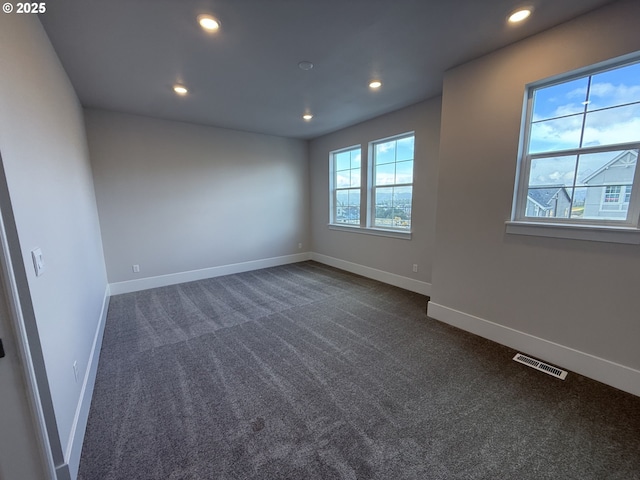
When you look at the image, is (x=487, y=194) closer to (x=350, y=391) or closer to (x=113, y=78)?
(x=350, y=391)

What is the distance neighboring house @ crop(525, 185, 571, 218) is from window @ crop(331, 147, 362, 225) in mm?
2696

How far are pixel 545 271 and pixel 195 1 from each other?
10.7 ft

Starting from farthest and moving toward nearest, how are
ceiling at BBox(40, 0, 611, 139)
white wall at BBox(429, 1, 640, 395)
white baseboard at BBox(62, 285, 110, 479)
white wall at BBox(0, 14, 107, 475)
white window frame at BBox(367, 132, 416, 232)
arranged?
white window frame at BBox(367, 132, 416, 232) → white wall at BBox(429, 1, 640, 395) → ceiling at BBox(40, 0, 611, 139) → white baseboard at BBox(62, 285, 110, 479) → white wall at BBox(0, 14, 107, 475)

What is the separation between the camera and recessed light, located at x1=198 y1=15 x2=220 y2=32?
5.99 ft

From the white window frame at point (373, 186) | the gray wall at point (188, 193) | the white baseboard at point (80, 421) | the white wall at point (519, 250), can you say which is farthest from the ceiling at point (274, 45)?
the white baseboard at point (80, 421)

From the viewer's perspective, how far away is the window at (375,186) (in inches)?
157

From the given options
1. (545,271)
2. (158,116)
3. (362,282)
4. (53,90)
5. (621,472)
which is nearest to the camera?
(621,472)

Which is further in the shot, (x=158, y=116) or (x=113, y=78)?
(x=158, y=116)

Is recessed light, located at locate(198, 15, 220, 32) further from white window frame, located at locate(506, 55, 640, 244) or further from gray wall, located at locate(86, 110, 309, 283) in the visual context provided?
gray wall, located at locate(86, 110, 309, 283)

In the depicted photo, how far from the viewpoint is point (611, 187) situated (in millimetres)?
1929

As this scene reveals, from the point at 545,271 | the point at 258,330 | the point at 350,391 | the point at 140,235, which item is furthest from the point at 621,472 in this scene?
the point at 140,235

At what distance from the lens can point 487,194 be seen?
2.50 metres

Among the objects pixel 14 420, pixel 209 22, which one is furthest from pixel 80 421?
pixel 209 22

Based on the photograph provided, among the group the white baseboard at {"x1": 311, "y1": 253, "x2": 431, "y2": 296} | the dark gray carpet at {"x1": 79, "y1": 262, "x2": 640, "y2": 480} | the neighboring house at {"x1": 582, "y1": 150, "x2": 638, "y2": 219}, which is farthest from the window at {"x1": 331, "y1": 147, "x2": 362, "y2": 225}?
the neighboring house at {"x1": 582, "y1": 150, "x2": 638, "y2": 219}
